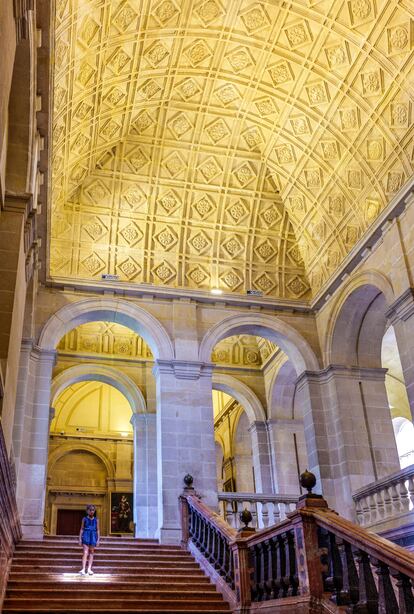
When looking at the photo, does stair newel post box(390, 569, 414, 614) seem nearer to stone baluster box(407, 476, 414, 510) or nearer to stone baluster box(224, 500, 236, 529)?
stone baluster box(407, 476, 414, 510)

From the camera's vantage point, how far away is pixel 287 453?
17547 millimetres

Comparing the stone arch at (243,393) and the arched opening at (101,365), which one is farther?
the stone arch at (243,393)

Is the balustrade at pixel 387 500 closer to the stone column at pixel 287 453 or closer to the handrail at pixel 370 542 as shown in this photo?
the stone column at pixel 287 453

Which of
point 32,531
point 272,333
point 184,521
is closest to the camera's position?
point 184,521

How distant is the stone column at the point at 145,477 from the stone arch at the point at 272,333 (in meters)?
3.34

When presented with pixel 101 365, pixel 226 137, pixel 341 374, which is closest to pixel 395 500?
pixel 341 374

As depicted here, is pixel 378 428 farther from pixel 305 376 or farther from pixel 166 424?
pixel 166 424

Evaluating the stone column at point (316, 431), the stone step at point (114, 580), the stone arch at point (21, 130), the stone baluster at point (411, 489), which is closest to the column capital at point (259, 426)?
the stone column at point (316, 431)

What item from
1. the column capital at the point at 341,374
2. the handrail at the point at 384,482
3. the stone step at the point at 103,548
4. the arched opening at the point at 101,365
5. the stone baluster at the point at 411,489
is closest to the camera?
the stone step at the point at 103,548

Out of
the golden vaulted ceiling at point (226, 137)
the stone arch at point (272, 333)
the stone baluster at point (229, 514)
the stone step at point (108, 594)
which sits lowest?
the stone step at point (108, 594)

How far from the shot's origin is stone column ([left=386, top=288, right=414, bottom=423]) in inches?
459

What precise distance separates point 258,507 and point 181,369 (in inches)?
133

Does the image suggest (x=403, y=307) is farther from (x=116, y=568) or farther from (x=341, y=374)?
(x=116, y=568)

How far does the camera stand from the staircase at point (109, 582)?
7.74 metres
